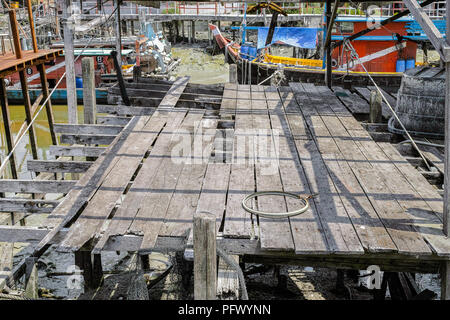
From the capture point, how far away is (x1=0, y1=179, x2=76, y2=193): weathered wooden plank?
268 inches

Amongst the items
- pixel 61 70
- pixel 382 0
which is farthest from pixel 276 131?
pixel 61 70

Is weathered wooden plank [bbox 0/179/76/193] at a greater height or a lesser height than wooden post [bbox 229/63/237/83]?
lesser

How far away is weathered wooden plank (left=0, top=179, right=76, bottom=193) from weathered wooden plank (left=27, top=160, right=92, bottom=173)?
0.70m

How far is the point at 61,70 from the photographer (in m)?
26.1

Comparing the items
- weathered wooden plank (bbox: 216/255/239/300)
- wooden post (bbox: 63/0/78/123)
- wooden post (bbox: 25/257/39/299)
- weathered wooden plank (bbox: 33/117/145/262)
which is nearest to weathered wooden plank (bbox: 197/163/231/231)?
weathered wooden plank (bbox: 216/255/239/300)

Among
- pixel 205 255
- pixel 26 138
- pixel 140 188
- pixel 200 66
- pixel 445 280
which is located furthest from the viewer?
pixel 200 66

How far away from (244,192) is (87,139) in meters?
3.79

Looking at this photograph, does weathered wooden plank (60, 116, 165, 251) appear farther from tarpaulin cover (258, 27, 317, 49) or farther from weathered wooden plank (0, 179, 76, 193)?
tarpaulin cover (258, 27, 317, 49)

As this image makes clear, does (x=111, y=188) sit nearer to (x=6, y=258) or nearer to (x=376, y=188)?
(x=376, y=188)

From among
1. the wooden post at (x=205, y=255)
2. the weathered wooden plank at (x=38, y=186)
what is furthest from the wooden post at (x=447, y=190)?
the weathered wooden plank at (x=38, y=186)

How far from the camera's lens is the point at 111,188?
6.10 meters

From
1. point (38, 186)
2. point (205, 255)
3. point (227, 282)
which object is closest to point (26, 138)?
point (38, 186)
